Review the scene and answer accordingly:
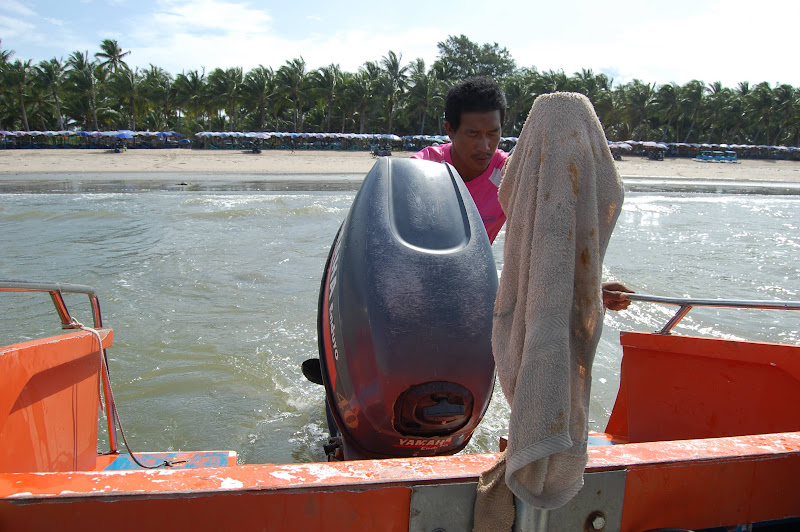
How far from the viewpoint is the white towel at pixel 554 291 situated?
1181 millimetres

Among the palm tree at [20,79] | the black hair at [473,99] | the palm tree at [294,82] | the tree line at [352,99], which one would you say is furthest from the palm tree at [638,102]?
the black hair at [473,99]

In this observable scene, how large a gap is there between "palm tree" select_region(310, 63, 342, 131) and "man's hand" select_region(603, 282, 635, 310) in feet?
189

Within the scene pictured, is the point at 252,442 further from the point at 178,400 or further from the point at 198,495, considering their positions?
the point at 198,495

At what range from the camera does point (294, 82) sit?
56500mm

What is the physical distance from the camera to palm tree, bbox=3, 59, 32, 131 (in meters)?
Answer: 49.8

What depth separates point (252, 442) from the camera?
3521 mm

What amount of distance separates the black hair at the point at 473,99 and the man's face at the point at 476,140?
30mm

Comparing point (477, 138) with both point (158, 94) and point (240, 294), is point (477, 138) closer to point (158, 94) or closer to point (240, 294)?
point (240, 294)

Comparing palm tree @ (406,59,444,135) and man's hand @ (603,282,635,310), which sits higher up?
palm tree @ (406,59,444,135)

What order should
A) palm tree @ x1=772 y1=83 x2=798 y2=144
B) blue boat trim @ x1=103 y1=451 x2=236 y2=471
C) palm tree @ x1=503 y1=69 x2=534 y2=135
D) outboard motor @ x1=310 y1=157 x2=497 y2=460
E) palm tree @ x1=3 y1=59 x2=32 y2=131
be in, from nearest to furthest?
outboard motor @ x1=310 y1=157 x2=497 y2=460 → blue boat trim @ x1=103 y1=451 x2=236 y2=471 → palm tree @ x1=3 y1=59 x2=32 y2=131 → palm tree @ x1=503 y1=69 x2=534 y2=135 → palm tree @ x1=772 y1=83 x2=798 y2=144

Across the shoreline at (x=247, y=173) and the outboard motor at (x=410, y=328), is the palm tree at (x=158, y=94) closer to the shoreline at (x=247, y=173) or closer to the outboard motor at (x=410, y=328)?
the shoreline at (x=247, y=173)

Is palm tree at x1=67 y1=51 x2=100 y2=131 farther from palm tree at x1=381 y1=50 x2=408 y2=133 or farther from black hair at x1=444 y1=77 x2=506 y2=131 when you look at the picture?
black hair at x1=444 y1=77 x2=506 y2=131

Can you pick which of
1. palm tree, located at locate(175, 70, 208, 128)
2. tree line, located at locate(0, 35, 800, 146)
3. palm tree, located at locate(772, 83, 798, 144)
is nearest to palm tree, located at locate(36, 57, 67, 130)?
tree line, located at locate(0, 35, 800, 146)

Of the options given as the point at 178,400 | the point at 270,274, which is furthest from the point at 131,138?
the point at 178,400
